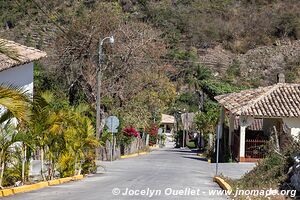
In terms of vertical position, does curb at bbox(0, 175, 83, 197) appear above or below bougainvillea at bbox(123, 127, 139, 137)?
below

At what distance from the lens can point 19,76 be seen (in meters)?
21.6

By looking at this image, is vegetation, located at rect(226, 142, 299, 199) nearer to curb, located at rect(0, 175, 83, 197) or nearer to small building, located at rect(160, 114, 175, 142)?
curb, located at rect(0, 175, 83, 197)

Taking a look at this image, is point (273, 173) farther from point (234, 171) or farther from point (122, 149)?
point (122, 149)

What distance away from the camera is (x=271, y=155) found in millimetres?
18531

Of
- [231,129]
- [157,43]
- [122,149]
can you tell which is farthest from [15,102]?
[157,43]

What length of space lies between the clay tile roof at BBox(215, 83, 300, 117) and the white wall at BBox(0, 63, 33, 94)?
1429cm

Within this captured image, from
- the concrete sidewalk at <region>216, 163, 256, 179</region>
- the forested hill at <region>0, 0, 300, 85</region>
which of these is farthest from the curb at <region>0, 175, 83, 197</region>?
the forested hill at <region>0, 0, 300, 85</region>

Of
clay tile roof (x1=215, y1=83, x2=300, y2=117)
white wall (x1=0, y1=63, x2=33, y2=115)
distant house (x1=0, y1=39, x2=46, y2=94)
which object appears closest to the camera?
distant house (x1=0, y1=39, x2=46, y2=94)

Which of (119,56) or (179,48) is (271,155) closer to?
(119,56)

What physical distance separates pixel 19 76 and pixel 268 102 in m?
17.6

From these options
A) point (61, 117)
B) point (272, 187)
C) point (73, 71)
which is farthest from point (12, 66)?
point (73, 71)

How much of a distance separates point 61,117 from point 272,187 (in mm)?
6848

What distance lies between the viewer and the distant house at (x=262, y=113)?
33688 mm

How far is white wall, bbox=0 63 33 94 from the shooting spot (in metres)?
20.5
